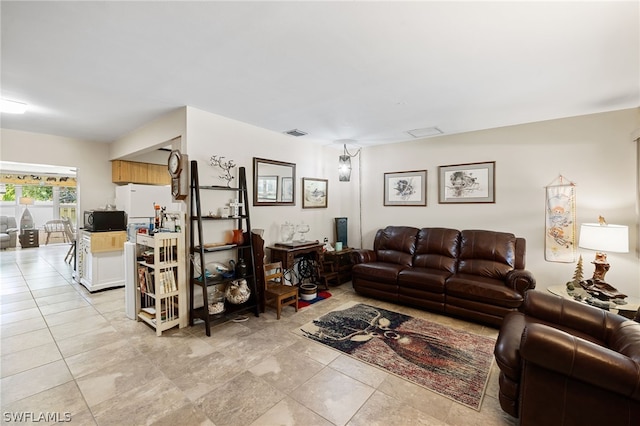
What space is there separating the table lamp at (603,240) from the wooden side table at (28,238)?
12.9 m

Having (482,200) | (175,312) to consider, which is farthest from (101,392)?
(482,200)

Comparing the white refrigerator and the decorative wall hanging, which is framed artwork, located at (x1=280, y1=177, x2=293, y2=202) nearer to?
the white refrigerator

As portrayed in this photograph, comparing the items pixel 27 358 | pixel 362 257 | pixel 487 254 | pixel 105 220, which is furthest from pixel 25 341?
pixel 487 254

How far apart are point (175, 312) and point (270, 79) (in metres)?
2.82

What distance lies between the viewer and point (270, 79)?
8.24 ft

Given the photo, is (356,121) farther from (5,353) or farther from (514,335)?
(5,353)

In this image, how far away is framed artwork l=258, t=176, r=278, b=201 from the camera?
4031 millimetres

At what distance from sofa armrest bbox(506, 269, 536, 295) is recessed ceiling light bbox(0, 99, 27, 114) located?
6.12 m

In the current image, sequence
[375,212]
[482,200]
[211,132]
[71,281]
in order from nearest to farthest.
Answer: [211,132]
[482,200]
[71,281]
[375,212]

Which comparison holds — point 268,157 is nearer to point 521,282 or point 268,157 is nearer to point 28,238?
point 521,282

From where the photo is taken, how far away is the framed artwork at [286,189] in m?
4.38

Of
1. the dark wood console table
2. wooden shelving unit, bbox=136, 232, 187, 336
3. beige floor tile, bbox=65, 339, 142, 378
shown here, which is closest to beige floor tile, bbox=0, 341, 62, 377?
beige floor tile, bbox=65, 339, 142, 378

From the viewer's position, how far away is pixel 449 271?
12.4ft

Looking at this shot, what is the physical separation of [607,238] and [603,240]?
37mm
